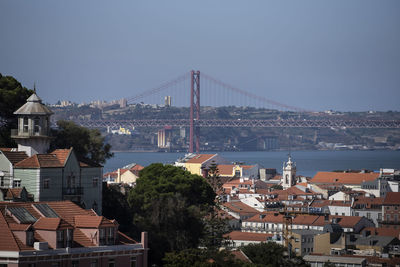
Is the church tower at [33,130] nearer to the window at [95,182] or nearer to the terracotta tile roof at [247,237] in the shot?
the window at [95,182]

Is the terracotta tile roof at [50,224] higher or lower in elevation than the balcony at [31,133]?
lower

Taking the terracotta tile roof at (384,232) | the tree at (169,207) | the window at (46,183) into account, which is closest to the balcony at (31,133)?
the window at (46,183)

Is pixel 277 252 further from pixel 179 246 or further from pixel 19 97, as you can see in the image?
pixel 19 97

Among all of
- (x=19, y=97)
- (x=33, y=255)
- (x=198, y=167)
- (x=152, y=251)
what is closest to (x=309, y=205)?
(x=198, y=167)

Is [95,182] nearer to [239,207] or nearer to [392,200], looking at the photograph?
[239,207]

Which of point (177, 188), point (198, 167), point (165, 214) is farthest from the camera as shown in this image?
point (198, 167)

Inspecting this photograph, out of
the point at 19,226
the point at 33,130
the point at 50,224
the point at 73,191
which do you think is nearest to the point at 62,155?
the point at 73,191
